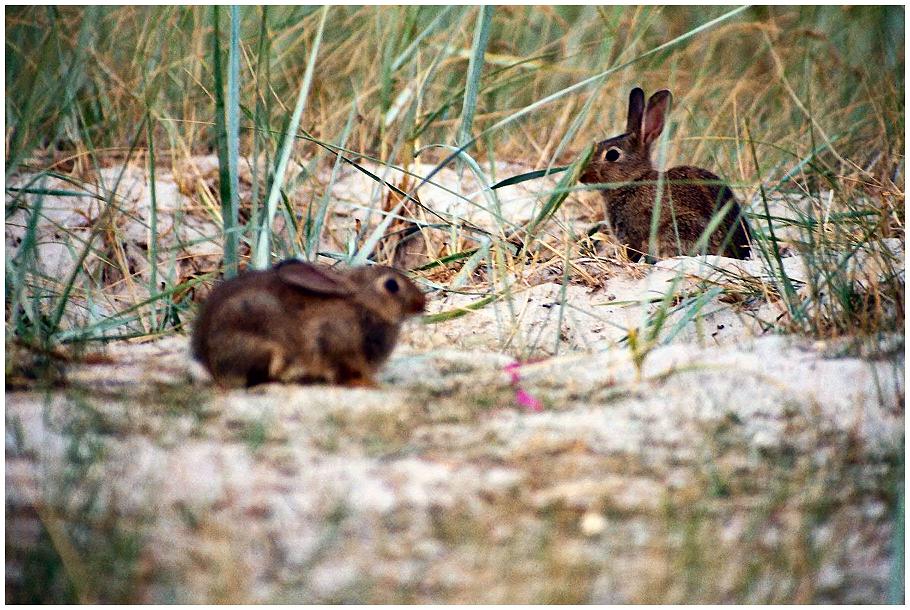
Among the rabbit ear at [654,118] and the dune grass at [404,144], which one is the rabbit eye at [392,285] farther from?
the rabbit ear at [654,118]

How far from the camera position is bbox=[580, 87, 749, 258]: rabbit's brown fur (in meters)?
5.00

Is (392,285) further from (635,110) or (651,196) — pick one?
(635,110)

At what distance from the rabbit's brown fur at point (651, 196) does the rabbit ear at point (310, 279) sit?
6.97 feet

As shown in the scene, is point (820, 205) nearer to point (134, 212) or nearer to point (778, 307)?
point (778, 307)

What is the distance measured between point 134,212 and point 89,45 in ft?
3.56

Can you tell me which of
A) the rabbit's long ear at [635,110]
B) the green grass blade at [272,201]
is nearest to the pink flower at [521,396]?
the green grass blade at [272,201]

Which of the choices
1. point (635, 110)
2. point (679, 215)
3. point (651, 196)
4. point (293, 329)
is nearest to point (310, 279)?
point (293, 329)

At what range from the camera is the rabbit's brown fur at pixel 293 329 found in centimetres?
296

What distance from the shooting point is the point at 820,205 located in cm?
470

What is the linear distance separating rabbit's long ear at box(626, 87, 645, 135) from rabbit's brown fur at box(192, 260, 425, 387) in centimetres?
256

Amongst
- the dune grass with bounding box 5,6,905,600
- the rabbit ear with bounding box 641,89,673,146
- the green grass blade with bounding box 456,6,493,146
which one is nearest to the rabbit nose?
the dune grass with bounding box 5,6,905,600

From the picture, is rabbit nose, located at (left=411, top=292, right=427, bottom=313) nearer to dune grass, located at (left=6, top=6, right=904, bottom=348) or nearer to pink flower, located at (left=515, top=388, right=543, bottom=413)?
pink flower, located at (left=515, top=388, right=543, bottom=413)

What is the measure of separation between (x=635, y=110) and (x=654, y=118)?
0.50 feet

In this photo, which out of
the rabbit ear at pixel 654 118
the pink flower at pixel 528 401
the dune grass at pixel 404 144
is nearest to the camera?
the pink flower at pixel 528 401
